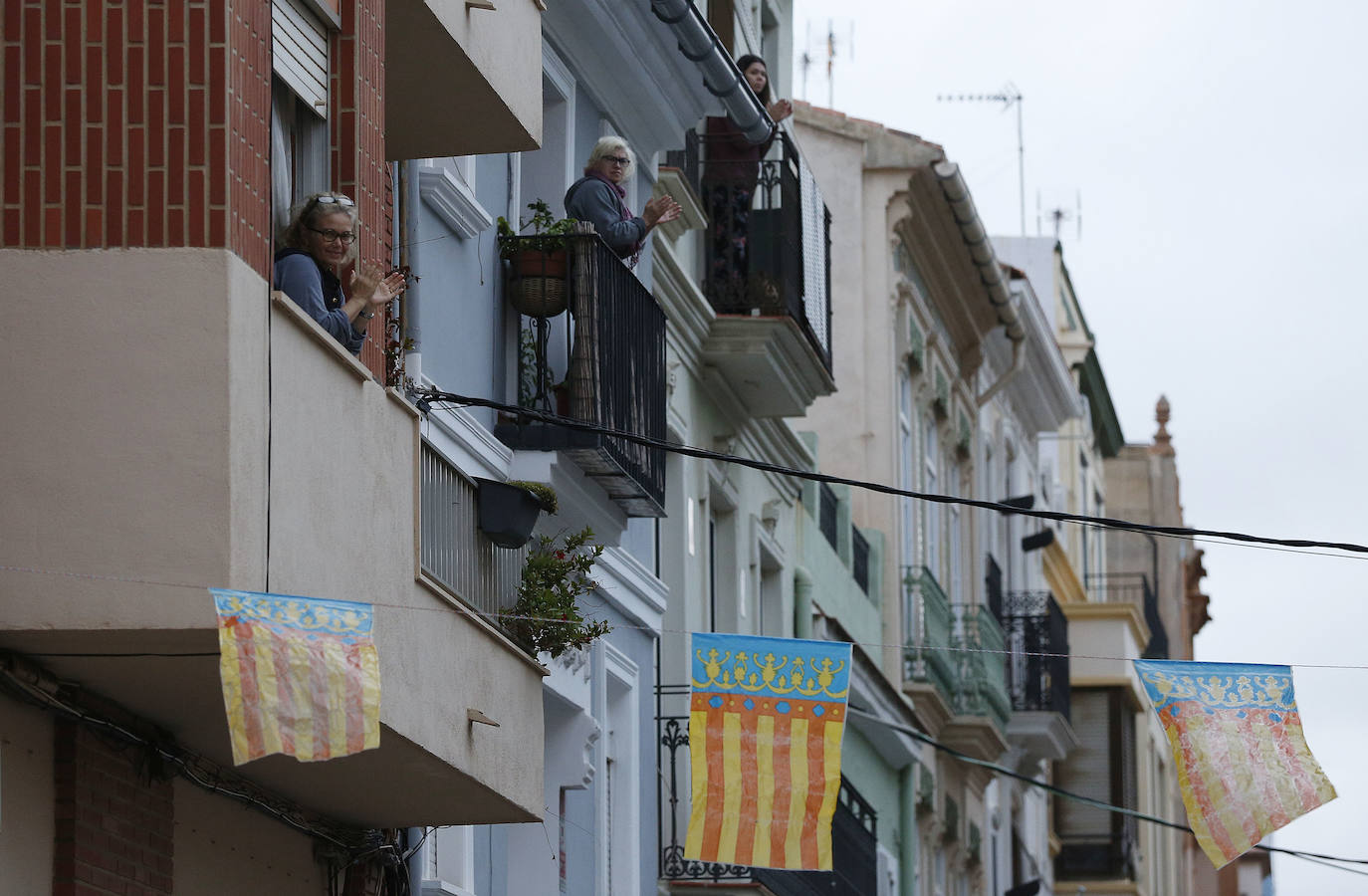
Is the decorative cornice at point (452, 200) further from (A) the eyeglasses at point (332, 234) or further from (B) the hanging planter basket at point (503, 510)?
(A) the eyeglasses at point (332, 234)

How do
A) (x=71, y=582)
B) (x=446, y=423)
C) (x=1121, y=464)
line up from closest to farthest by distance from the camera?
(x=71, y=582) → (x=446, y=423) → (x=1121, y=464)

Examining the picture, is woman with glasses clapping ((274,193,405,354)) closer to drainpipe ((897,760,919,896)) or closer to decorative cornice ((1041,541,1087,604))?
drainpipe ((897,760,919,896))

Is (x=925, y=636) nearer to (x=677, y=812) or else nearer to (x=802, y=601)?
(x=802, y=601)

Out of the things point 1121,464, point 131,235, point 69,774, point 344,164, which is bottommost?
point 69,774

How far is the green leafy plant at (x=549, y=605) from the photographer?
14.3 m

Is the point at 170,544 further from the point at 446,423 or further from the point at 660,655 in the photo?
the point at 660,655

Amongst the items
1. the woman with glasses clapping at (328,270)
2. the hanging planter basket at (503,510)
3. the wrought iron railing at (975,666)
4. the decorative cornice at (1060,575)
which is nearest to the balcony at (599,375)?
the hanging planter basket at (503,510)

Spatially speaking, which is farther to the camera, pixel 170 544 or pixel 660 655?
pixel 660 655

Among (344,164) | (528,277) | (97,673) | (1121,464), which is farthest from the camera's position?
(1121,464)

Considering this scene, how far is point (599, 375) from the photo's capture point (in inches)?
606

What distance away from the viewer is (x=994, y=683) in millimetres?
32344

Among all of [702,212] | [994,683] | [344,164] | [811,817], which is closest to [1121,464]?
[994,683]

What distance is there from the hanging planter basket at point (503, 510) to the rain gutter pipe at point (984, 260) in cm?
1565

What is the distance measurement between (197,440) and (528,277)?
591 centimetres
